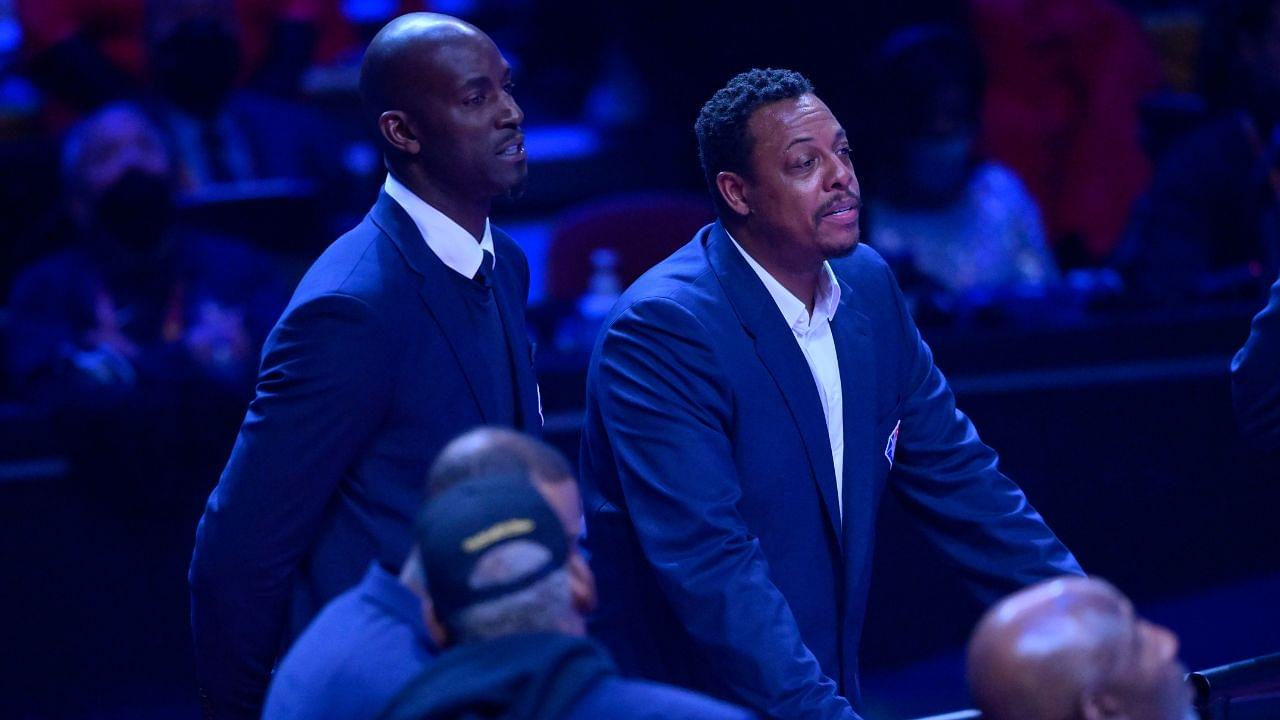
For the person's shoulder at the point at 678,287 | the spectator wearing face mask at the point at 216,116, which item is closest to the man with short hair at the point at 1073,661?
the person's shoulder at the point at 678,287

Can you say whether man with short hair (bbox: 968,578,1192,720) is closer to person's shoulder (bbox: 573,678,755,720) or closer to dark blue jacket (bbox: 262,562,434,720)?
person's shoulder (bbox: 573,678,755,720)

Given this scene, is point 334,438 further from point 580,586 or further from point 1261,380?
point 1261,380

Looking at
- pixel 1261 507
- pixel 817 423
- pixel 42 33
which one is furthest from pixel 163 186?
pixel 1261 507

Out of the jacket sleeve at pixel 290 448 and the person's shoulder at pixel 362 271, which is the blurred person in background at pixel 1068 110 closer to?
the person's shoulder at pixel 362 271

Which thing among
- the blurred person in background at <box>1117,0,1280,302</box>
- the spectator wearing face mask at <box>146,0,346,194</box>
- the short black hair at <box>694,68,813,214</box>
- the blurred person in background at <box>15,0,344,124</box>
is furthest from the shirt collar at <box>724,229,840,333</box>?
A: the blurred person in background at <box>15,0,344,124</box>

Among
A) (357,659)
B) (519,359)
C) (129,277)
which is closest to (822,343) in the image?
(519,359)

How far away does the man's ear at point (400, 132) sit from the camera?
7.81 ft

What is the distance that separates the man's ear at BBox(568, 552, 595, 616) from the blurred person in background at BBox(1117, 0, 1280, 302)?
3137 mm

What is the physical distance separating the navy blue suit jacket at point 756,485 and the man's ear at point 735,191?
2.3 inches

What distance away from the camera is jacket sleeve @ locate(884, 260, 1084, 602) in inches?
98.4

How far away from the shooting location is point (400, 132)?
238 cm

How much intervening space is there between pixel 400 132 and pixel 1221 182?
2990 millimetres

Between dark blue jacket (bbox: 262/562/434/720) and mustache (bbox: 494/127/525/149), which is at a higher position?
mustache (bbox: 494/127/525/149)

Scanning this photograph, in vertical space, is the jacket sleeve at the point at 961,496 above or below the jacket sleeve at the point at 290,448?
below
